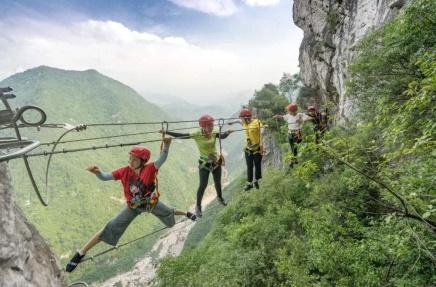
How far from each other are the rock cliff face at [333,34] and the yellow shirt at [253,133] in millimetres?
9136

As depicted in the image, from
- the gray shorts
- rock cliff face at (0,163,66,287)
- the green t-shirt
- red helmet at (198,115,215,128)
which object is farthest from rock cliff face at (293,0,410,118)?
rock cliff face at (0,163,66,287)

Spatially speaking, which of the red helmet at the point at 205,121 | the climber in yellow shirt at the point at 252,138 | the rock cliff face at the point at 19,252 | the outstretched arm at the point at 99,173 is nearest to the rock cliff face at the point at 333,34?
the climber in yellow shirt at the point at 252,138

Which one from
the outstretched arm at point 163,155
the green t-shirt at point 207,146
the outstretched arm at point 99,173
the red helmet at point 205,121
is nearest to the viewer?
the outstretched arm at point 99,173

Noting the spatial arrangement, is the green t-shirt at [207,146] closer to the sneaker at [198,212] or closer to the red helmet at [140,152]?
the sneaker at [198,212]

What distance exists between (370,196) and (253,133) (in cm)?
615

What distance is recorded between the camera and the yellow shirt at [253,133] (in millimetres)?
9875

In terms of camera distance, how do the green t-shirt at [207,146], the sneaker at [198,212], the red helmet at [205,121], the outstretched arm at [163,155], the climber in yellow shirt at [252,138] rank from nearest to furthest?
the outstretched arm at [163,155] < the red helmet at [205,121] < the green t-shirt at [207,146] < the sneaker at [198,212] < the climber in yellow shirt at [252,138]

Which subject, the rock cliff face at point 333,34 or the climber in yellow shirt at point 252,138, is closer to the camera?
the climber in yellow shirt at point 252,138

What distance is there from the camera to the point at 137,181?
6402mm

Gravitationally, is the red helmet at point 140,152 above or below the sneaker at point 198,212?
above

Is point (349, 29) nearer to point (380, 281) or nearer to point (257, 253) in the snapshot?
point (257, 253)

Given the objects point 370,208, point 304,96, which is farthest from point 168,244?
point 370,208

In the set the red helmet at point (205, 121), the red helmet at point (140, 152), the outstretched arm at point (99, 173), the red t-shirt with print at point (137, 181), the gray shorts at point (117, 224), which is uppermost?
the red helmet at point (205, 121)

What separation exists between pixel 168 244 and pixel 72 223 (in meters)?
43.1
